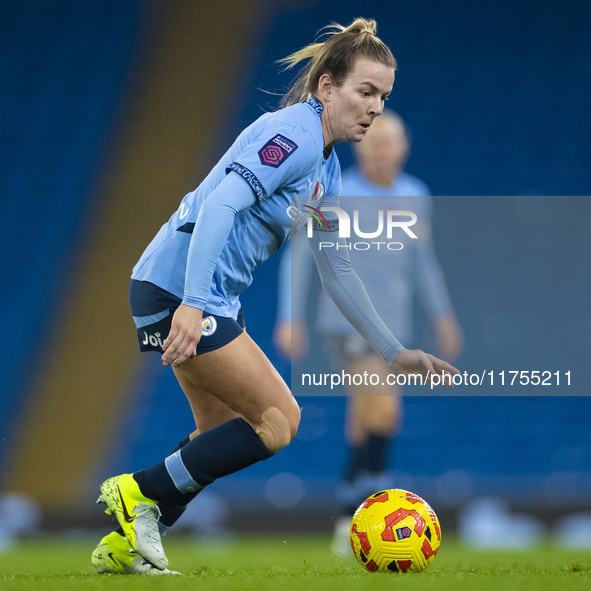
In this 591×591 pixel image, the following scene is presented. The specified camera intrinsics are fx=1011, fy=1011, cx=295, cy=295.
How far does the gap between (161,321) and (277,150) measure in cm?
67

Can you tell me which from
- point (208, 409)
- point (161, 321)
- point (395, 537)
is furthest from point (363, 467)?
point (161, 321)

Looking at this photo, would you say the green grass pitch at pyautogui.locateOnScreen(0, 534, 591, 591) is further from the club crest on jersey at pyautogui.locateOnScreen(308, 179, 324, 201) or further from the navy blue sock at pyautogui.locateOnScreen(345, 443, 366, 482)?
the club crest on jersey at pyautogui.locateOnScreen(308, 179, 324, 201)

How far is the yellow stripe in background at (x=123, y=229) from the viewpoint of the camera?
7.74m

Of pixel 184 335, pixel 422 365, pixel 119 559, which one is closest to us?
pixel 184 335

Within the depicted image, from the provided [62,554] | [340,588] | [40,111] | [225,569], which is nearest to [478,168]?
[40,111]

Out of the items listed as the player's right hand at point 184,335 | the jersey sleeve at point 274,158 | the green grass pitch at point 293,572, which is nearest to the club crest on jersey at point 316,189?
the jersey sleeve at point 274,158

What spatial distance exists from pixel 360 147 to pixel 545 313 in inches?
99.6

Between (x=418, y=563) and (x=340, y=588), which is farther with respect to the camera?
(x=418, y=563)

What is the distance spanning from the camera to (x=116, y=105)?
9188 mm

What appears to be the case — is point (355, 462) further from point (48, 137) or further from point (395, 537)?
point (48, 137)

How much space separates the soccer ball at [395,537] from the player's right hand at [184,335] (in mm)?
814

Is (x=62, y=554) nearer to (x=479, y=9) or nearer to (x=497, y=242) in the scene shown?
(x=497, y=242)

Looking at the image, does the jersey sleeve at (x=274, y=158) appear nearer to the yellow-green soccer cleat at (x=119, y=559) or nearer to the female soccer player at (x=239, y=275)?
the female soccer player at (x=239, y=275)

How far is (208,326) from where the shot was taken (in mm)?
→ 3096
